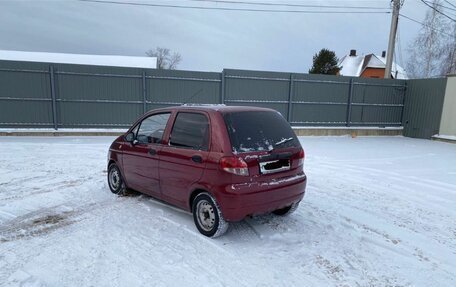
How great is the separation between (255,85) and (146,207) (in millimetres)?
9755

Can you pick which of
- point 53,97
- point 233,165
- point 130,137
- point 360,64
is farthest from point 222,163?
point 360,64

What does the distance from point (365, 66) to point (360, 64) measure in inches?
79.6

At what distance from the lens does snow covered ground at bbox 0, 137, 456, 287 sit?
309cm

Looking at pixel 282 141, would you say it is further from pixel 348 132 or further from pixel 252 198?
pixel 348 132

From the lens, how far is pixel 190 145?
4066 millimetres

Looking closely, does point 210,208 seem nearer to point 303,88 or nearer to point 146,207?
point 146,207

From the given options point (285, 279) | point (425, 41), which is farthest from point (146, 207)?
point (425, 41)

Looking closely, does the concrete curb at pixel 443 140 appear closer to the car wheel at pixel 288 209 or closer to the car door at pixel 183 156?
the car wheel at pixel 288 209

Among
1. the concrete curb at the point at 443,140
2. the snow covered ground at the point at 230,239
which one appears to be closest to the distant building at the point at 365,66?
the concrete curb at the point at 443,140

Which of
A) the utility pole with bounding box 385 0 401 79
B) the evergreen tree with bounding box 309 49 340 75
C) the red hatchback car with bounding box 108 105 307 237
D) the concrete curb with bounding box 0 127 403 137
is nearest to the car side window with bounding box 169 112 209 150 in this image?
the red hatchback car with bounding box 108 105 307 237

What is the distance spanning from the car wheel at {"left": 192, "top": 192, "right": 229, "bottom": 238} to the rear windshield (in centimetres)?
75

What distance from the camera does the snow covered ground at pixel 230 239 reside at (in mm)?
3090

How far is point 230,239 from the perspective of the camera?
12.8 feet

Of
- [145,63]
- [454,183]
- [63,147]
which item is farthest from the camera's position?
[145,63]
